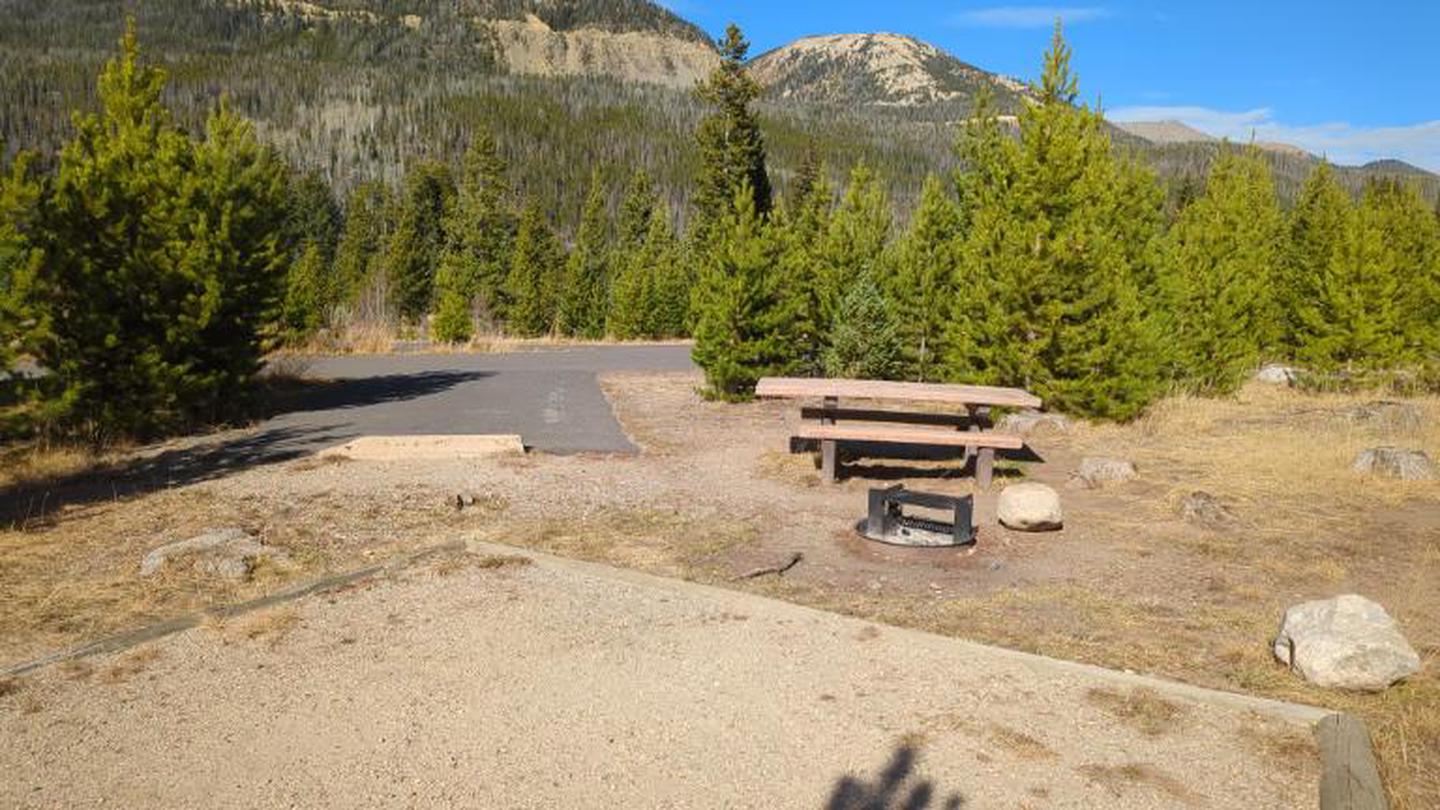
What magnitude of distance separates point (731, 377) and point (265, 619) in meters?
10.8

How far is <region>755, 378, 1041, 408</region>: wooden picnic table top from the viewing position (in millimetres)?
8961

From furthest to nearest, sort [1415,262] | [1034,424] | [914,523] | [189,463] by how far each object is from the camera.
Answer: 1. [1415,262]
2. [1034,424]
3. [189,463]
4. [914,523]

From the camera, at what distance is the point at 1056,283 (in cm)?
1252

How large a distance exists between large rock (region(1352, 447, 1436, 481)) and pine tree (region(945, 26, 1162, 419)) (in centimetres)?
342

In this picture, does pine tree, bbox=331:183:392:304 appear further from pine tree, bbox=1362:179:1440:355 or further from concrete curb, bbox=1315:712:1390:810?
concrete curb, bbox=1315:712:1390:810

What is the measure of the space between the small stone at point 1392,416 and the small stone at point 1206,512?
6.31 m

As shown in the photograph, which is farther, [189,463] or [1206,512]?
[189,463]

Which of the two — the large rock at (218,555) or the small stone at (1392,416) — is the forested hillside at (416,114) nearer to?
the small stone at (1392,416)

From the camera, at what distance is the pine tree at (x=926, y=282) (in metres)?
16.6

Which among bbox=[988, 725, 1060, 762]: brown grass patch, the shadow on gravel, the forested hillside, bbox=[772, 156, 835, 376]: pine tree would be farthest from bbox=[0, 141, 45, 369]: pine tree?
the forested hillside

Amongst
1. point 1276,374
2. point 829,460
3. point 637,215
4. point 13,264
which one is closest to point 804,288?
point 829,460

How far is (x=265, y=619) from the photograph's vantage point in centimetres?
504

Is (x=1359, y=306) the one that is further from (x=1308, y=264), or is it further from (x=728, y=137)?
(x=728, y=137)

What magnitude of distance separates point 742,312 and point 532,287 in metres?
31.1
